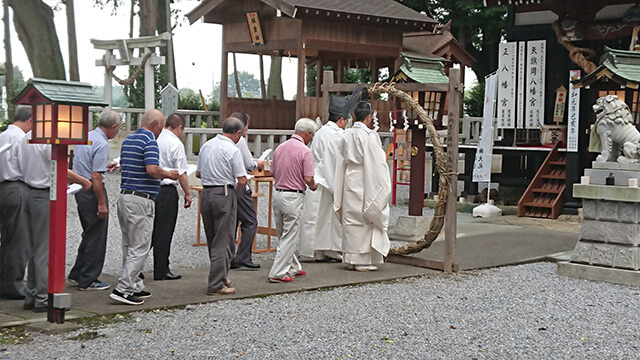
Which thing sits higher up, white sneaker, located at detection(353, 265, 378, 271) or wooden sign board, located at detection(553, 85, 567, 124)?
wooden sign board, located at detection(553, 85, 567, 124)

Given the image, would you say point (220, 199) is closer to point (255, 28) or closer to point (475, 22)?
point (255, 28)

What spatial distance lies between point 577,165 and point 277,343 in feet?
32.8

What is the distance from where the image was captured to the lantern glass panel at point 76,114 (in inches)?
253

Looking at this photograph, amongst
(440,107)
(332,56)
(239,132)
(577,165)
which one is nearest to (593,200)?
(440,107)

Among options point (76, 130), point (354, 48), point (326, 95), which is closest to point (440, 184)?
point (326, 95)

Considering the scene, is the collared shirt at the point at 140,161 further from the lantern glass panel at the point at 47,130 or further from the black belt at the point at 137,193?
the lantern glass panel at the point at 47,130

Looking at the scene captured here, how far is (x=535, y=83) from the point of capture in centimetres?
1652

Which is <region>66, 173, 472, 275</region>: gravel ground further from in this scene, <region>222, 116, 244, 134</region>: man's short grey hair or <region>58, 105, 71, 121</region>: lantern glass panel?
<region>58, 105, 71, 121</region>: lantern glass panel

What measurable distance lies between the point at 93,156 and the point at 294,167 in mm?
1993

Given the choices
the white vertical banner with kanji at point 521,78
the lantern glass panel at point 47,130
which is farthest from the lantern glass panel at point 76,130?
the white vertical banner with kanji at point 521,78

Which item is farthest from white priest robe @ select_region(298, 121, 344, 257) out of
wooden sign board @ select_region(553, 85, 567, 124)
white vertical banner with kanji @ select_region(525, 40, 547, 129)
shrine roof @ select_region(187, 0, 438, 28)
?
shrine roof @ select_region(187, 0, 438, 28)

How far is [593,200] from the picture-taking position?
919cm

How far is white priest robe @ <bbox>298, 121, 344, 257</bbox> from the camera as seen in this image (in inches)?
382

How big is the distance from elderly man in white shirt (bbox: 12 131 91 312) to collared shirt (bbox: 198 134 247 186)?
3.54 feet
